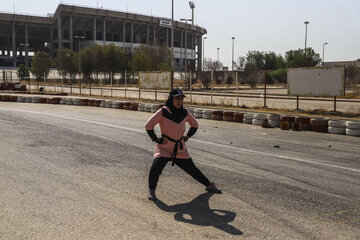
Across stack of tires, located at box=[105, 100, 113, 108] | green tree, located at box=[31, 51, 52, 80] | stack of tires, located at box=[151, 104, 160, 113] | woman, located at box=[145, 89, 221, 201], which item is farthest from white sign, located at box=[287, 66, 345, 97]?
green tree, located at box=[31, 51, 52, 80]

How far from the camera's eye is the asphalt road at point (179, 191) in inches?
182

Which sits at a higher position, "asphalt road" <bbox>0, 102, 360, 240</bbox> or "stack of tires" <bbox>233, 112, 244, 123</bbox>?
"stack of tires" <bbox>233, 112, 244, 123</bbox>

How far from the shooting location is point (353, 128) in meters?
12.6

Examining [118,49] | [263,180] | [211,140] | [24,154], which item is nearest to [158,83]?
[211,140]

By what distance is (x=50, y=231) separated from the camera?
4.54m

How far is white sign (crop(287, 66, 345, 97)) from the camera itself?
650 inches

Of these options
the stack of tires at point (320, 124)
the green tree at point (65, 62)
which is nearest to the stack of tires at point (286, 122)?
the stack of tires at point (320, 124)

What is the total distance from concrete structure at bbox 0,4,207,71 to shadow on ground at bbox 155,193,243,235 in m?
92.9

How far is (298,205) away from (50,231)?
Answer: 10.6 feet

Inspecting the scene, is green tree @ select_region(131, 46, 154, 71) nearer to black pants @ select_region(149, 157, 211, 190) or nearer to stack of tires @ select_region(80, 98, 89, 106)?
stack of tires @ select_region(80, 98, 89, 106)

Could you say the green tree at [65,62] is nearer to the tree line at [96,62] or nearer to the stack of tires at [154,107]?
the tree line at [96,62]

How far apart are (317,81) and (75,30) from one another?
105 metres

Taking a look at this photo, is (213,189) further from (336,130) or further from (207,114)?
(207,114)

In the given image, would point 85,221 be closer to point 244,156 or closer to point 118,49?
point 244,156
